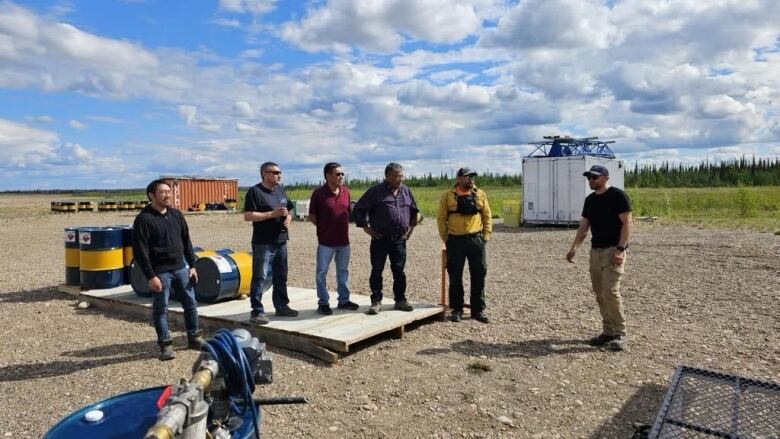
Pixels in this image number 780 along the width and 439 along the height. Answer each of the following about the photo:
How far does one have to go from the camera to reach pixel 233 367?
260 cm

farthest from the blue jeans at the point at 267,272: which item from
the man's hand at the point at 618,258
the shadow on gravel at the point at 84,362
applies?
the man's hand at the point at 618,258

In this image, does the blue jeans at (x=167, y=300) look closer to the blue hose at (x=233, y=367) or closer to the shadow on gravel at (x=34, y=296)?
the blue hose at (x=233, y=367)

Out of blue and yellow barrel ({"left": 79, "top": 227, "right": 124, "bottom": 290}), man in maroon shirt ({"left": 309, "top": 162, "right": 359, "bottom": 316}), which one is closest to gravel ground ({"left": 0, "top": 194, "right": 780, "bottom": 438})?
blue and yellow barrel ({"left": 79, "top": 227, "right": 124, "bottom": 290})

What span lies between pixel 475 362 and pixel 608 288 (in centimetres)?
167

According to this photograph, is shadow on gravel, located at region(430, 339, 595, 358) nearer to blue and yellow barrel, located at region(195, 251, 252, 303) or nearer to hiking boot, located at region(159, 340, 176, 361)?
hiking boot, located at region(159, 340, 176, 361)

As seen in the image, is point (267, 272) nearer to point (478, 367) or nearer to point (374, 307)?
point (374, 307)

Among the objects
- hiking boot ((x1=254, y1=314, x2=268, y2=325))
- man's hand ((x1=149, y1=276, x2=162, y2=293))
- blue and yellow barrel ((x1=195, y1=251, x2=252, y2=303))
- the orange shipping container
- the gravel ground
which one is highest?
the orange shipping container

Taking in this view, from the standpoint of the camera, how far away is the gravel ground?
4.62 m

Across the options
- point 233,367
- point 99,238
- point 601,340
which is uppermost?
point 99,238

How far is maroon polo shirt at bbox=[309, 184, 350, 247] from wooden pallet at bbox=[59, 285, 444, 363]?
3.10 ft

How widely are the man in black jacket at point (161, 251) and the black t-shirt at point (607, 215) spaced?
4.32 meters

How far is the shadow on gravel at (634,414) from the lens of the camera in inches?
171

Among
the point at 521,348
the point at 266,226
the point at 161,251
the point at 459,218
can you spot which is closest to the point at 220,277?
the point at 266,226

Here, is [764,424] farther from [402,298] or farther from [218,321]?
[218,321]
